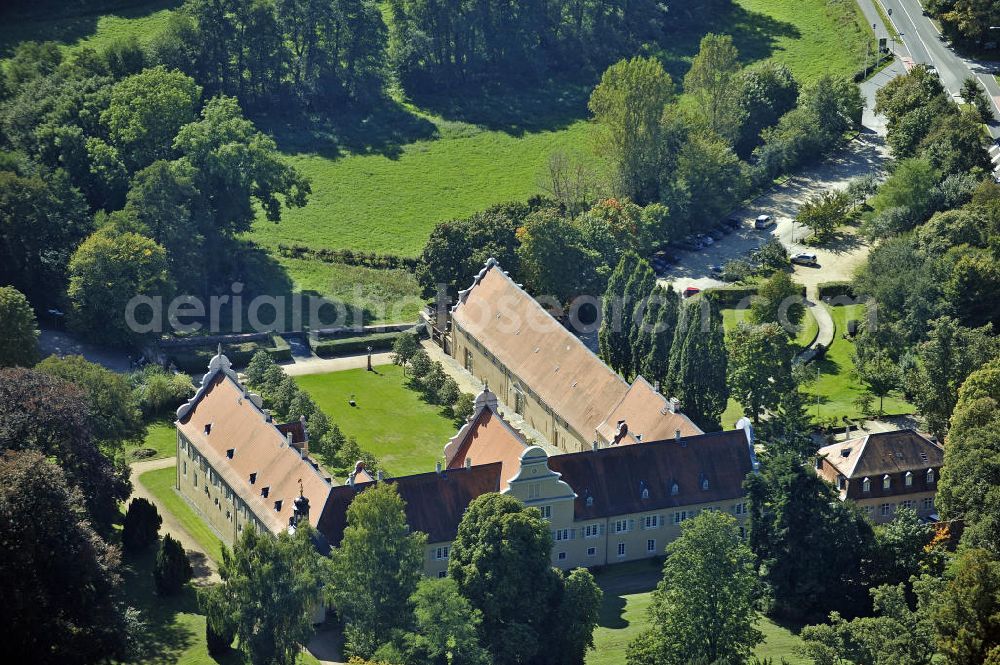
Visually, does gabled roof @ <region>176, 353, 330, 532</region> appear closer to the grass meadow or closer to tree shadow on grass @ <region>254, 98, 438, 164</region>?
the grass meadow

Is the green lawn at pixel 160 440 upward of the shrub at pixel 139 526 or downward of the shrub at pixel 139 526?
downward

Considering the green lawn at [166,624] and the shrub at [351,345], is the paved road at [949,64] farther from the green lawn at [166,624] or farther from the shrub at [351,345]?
the green lawn at [166,624]

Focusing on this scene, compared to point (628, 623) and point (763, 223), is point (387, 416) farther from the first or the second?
point (763, 223)

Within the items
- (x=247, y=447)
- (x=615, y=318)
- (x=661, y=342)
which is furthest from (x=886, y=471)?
(x=247, y=447)

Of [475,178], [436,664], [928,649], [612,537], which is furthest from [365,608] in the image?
[475,178]

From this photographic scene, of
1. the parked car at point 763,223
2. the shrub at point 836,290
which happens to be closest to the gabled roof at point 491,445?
the shrub at point 836,290

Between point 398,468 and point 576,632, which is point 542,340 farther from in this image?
point 576,632

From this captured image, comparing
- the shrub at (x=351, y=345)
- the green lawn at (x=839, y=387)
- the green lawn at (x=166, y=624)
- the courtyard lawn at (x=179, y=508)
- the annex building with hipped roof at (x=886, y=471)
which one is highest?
the annex building with hipped roof at (x=886, y=471)
